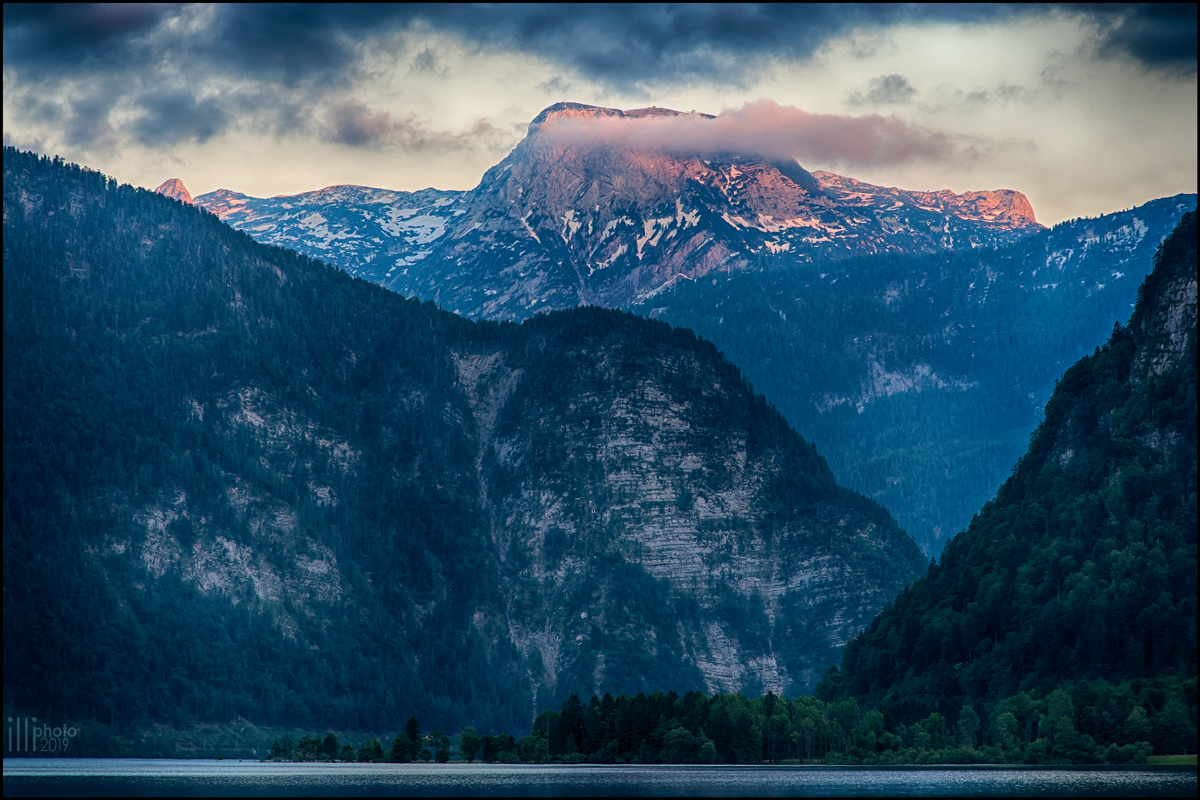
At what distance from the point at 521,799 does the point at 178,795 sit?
42176 millimetres

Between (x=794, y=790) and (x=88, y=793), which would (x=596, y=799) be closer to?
(x=794, y=790)

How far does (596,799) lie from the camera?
179375mm

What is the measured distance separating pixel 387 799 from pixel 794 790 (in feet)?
165

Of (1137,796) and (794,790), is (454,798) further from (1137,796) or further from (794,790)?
(1137,796)

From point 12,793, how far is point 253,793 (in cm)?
2833

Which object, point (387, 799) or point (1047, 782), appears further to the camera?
point (1047, 782)

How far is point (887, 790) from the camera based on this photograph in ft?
625

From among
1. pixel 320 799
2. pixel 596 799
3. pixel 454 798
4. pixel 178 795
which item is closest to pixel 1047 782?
pixel 596 799

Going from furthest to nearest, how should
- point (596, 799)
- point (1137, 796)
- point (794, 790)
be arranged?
point (794, 790) → point (596, 799) → point (1137, 796)

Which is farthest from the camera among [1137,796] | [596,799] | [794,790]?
[794,790]

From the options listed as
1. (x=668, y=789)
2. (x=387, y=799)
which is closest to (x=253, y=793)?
(x=387, y=799)

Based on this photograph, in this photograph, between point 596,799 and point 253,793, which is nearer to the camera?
point 596,799

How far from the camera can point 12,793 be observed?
614 ft

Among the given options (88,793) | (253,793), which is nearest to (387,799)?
(253,793)
